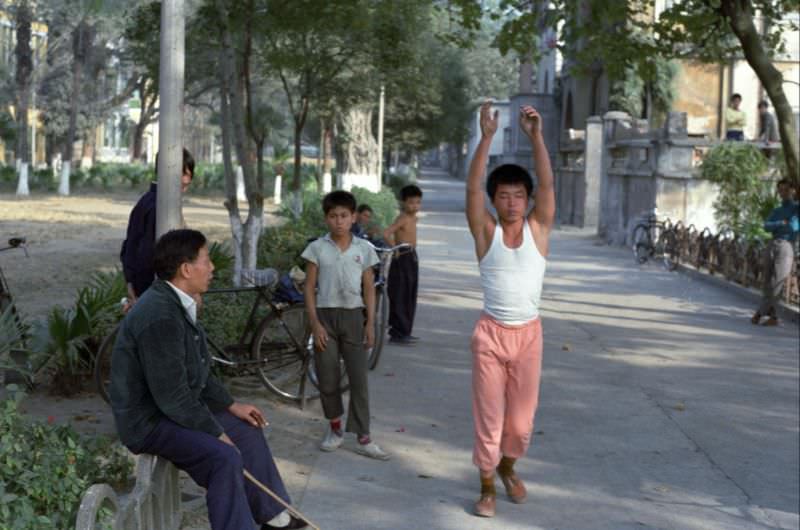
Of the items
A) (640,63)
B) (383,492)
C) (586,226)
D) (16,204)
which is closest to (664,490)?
(383,492)

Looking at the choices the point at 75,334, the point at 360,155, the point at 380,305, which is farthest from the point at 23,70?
the point at 75,334

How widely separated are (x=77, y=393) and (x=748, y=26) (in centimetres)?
608

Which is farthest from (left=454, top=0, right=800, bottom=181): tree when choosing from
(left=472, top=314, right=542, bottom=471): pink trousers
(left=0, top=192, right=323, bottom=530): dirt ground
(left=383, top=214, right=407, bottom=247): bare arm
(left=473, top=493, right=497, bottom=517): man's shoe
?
(left=473, top=493, right=497, bottom=517): man's shoe

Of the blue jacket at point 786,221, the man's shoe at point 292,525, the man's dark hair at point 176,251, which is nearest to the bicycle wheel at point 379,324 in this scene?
the man's shoe at point 292,525

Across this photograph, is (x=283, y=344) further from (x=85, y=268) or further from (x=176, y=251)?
(x=85, y=268)

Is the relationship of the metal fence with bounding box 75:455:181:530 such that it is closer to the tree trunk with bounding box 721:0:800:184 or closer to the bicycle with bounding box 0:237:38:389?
the bicycle with bounding box 0:237:38:389

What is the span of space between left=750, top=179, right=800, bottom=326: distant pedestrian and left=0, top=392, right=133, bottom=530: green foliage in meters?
11.3

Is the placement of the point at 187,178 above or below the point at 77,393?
above

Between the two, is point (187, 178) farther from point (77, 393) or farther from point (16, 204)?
point (16, 204)

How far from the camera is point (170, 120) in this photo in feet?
25.3

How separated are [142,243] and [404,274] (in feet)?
16.1

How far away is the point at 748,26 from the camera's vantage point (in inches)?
413

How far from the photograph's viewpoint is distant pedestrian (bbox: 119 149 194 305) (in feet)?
25.4

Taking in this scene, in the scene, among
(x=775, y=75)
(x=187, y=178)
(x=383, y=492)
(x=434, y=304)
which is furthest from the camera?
(x=434, y=304)
